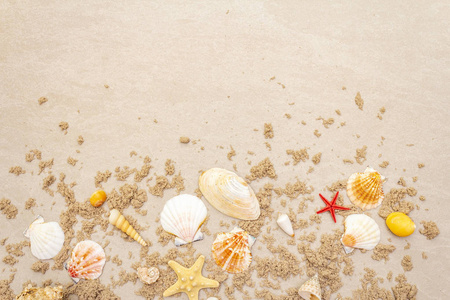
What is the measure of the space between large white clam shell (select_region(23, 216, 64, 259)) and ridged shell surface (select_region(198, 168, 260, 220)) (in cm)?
107

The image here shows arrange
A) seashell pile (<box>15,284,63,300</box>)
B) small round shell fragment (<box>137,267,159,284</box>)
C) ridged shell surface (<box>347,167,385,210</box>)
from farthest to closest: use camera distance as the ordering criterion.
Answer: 1. ridged shell surface (<box>347,167,385,210</box>)
2. small round shell fragment (<box>137,267,159,284</box>)
3. seashell pile (<box>15,284,63,300</box>)

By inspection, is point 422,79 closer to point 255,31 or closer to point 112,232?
point 255,31

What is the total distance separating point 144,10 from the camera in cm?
230

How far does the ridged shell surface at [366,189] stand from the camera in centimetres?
204

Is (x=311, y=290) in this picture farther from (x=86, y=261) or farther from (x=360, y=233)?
(x=86, y=261)

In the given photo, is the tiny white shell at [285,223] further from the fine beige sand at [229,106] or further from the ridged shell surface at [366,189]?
the ridged shell surface at [366,189]

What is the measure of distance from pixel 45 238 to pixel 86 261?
336 millimetres

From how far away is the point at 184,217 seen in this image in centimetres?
200

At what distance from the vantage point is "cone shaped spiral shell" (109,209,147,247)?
1942 millimetres

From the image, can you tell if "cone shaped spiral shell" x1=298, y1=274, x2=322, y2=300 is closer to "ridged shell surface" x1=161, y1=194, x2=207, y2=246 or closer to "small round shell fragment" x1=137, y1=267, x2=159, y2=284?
"ridged shell surface" x1=161, y1=194, x2=207, y2=246

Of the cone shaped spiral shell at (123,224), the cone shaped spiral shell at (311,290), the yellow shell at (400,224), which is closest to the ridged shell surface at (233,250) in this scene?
the cone shaped spiral shell at (311,290)

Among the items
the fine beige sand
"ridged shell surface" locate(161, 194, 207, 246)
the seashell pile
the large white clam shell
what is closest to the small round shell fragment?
the fine beige sand

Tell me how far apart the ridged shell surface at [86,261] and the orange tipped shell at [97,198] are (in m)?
0.27

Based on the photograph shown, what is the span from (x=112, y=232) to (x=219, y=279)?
0.84 m
